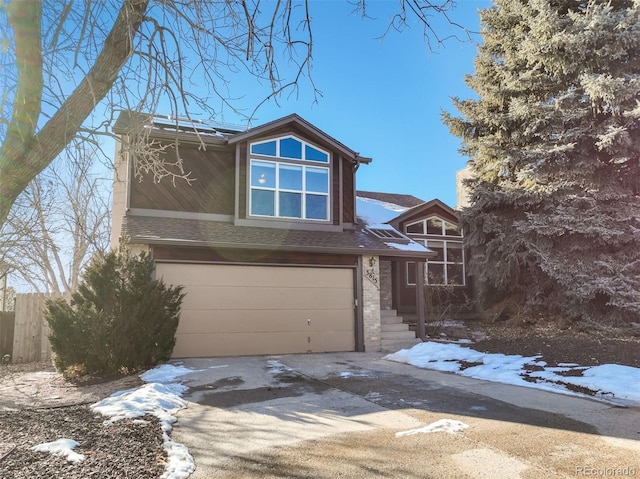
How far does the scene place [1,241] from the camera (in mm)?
12977

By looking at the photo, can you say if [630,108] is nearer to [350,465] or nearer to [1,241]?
[350,465]

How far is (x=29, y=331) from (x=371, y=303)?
27.8 ft

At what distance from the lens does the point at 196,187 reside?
38.1ft

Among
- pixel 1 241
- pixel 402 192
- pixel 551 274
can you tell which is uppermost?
pixel 402 192

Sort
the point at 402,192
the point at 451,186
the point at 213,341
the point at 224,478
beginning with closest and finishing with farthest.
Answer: the point at 224,478 < the point at 213,341 < the point at 402,192 < the point at 451,186

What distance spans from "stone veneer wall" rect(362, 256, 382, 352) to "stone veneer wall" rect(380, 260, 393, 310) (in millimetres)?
2488

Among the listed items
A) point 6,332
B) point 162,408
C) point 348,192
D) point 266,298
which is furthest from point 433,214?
point 6,332

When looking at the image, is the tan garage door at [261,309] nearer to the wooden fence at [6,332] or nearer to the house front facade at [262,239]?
the house front facade at [262,239]

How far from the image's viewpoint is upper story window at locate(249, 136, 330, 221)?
472 inches

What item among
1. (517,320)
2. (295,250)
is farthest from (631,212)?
(295,250)

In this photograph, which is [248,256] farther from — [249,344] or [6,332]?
[6,332]

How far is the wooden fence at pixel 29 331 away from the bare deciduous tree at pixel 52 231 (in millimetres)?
2058

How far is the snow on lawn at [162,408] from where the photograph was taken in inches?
→ 146

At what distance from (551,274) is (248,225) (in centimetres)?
838
